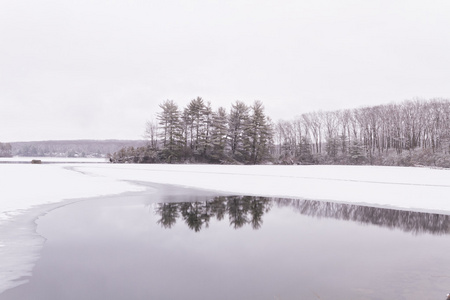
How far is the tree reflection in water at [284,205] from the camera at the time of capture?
10102 mm

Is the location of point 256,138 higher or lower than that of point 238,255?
higher

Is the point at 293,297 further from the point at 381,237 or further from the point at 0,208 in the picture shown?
the point at 0,208

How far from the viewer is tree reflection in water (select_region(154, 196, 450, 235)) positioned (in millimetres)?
10102

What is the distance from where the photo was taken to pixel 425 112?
6750cm

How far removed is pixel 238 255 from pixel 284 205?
25.6 feet

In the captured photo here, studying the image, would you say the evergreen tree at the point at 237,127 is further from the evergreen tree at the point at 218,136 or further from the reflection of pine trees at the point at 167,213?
the reflection of pine trees at the point at 167,213

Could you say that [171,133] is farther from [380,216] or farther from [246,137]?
[380,216]

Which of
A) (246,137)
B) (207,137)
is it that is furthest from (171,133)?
(246,137)

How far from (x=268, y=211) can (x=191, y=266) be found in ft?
23.0

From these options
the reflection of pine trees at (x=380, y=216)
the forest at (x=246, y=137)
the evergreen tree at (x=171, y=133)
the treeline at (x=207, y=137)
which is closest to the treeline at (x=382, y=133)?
the forest at (x=246, y=137)

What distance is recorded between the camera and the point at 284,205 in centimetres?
1427

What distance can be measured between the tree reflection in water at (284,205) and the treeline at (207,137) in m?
43.9

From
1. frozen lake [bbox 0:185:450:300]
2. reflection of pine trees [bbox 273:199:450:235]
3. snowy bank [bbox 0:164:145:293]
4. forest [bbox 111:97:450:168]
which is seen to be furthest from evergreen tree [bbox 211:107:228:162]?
frozen lake [bbox 0:185:450:300]

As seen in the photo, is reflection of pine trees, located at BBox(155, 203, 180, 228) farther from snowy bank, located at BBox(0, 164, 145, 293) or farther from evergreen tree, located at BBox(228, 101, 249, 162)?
evergreen tree, located at BBox(228, 101, 249, 162)
